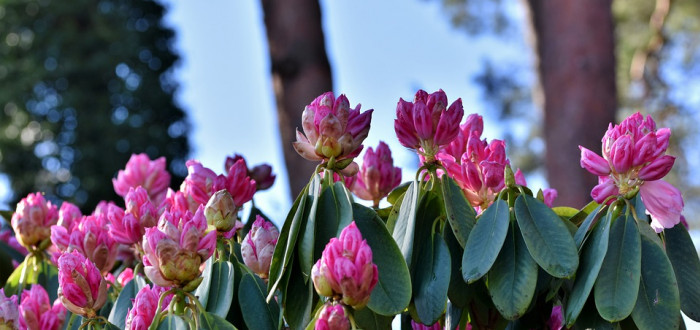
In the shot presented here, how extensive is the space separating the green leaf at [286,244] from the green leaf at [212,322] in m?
0.06

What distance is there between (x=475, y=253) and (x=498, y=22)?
10.9m

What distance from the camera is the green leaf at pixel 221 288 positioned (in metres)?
0.83

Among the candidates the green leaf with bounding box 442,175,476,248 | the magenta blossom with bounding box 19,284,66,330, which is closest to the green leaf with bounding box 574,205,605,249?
the green leaf with bounding box 442,175,476,248

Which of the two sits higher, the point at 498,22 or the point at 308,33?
the point at 498,22

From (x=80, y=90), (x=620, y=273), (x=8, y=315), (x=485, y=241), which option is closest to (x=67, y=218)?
(x=8, y=315)

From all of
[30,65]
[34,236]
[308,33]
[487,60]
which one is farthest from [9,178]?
[34,236]

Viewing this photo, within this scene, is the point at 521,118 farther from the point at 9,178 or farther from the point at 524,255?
the point at 524,255

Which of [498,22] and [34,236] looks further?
[498,22]

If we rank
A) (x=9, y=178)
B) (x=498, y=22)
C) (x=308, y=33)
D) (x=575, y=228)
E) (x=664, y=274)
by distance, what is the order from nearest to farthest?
(x=664, y=274), (x=575, y=228), (x=308, y=33), (x=498, y=22), (x=9, y=178)

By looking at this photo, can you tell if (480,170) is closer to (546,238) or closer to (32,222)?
(546,238)

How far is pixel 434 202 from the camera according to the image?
0.90 metres

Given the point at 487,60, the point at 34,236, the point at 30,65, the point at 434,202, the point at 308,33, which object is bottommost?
the point at 34,236

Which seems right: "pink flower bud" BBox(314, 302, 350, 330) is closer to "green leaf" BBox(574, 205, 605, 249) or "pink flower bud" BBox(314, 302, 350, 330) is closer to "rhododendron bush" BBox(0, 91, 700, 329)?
"rhododendron bush" BBox(0, 91, 700, 329)

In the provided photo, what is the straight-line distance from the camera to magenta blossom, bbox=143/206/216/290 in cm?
76
